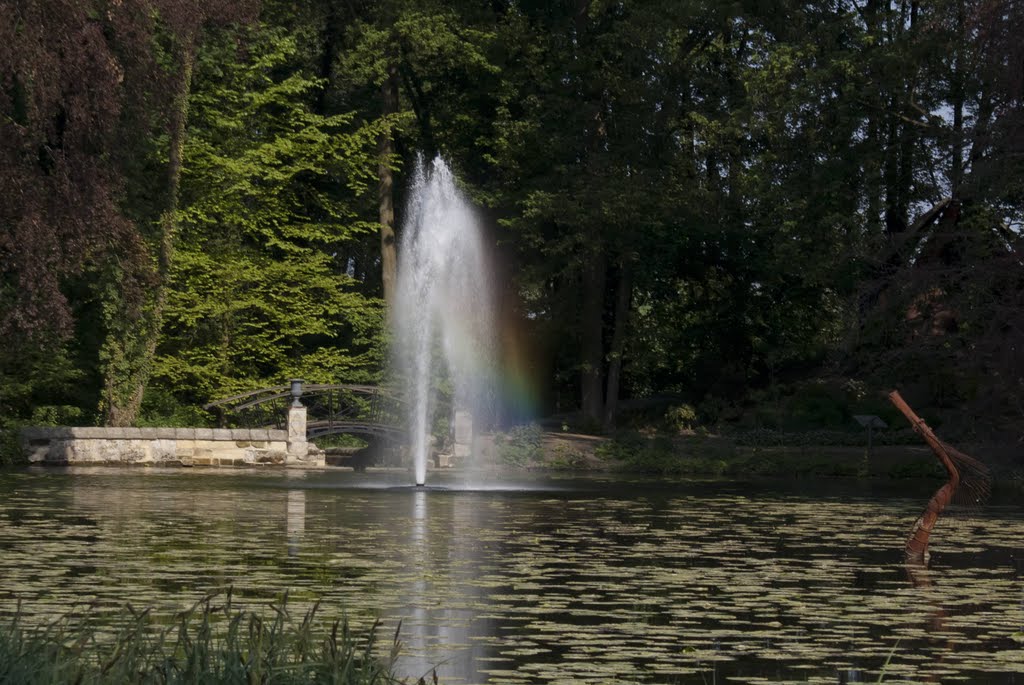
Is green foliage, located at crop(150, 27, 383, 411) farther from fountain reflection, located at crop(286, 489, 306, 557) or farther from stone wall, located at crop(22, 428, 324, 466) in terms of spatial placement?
fountain reflection, located at crop(286, 489, 306, 557)

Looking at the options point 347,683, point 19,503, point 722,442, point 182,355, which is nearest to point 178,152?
point 182,355

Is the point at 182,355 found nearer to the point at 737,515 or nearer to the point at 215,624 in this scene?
the point at 737,515

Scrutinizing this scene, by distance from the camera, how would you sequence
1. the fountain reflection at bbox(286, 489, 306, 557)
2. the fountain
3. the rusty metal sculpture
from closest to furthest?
the rusty metal sculpture
the fountain reflection at bbox(286, 489, 306, 557)
the fountain

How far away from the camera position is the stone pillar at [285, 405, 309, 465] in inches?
1382

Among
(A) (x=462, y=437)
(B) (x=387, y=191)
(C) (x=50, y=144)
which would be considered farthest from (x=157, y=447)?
(B) (x=387, y=191)

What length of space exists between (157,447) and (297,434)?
3.39 metres

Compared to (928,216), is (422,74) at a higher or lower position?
higher

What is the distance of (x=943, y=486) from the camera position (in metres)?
14.4

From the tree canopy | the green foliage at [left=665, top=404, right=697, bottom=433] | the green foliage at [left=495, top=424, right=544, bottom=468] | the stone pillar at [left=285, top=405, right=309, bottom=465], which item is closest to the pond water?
the tree canopy

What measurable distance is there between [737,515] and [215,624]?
11.8 meters

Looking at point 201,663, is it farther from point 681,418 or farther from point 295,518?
point 681,418

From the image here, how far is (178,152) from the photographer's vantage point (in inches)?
1517

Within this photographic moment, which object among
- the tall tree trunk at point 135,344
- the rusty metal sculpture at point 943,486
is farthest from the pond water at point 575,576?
the tall tree trunk at point 135,344

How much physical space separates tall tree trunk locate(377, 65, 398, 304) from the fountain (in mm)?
347
